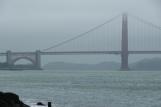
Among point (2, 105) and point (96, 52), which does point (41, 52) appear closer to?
point (96, 52)

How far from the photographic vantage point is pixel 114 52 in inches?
3029

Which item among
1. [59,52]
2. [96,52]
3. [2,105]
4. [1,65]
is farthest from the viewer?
[1,65]

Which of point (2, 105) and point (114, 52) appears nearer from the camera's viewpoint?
point (2, 105)

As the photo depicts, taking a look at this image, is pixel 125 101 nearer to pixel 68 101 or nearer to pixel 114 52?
pixel 68 101

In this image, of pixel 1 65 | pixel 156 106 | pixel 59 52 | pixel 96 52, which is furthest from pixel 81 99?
pixel 1 65

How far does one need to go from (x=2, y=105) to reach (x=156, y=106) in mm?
11685

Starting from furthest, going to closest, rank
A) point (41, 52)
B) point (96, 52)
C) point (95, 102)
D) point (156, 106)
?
1. point (41, 52)
2. point (96, 52)
3. point (95, 102)
4. point (156, 106)

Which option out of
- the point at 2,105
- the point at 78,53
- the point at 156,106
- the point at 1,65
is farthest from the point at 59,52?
the point at 2,105

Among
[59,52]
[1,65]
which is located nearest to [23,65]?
[1,65]

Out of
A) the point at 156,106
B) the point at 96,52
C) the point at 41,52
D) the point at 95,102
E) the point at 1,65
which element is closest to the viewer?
the point at 156,106

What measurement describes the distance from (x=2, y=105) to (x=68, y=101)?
12660 millimetres

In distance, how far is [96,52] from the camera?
2948 inches

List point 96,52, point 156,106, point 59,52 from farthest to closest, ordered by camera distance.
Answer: point 59,52 → point 96,52 → point 156,106

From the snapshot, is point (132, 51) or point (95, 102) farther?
point (132, 51)
